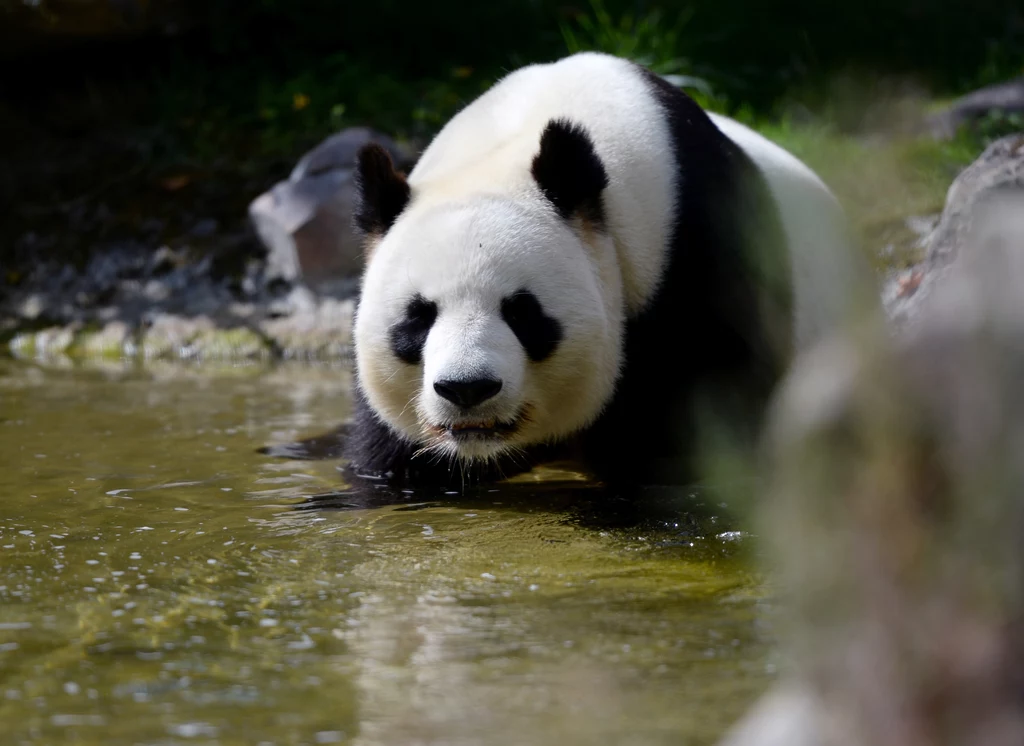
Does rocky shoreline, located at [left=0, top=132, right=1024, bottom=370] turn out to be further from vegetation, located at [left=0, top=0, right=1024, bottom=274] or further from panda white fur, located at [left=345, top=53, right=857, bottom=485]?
panda white fur, located at [left=345, top=53, right=857, bottom=485]

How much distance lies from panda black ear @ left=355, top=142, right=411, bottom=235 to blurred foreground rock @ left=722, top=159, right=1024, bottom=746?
7.62 feet

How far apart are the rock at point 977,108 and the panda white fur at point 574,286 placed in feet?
10.3

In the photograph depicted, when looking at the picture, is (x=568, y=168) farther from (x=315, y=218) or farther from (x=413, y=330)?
(x=315, y=218)

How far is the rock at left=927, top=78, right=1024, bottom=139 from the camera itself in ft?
24.0

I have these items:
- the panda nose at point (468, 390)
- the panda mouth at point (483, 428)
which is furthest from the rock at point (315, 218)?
the panda nose at point (468, 390)

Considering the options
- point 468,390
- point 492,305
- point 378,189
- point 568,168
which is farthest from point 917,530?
point 378,189

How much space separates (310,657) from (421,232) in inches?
62.9

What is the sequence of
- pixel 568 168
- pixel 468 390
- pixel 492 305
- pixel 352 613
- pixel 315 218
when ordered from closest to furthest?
1. pixel 352 613
2. pixel 468 390
3. pixel 492 305
4. pixel 568 168
5. pixel 315 218

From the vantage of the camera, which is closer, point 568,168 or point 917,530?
point 917,530

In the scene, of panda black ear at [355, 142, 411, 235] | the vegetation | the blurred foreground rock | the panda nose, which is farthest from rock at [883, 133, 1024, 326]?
the vegetation

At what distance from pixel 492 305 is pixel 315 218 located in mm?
4458

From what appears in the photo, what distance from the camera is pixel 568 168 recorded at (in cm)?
377

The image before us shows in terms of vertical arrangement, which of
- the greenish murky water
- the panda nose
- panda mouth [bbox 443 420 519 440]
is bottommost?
the greenish murky water

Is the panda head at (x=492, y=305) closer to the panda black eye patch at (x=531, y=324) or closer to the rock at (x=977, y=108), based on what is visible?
the panda black eye patch at (x=531, y=324)
